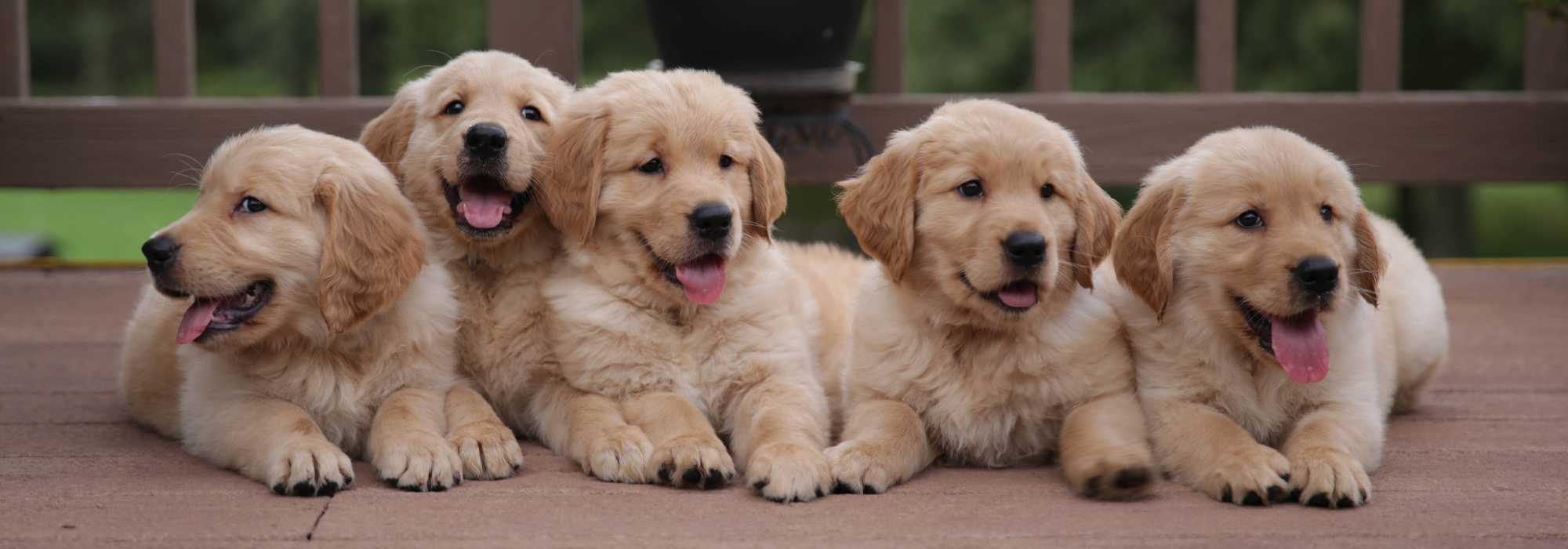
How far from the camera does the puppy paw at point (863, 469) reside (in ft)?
8.90

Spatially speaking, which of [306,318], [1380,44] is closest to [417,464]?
[306,318]

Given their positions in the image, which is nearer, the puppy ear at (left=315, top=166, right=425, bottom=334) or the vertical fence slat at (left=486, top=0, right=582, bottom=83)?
the puppy ear at (left=315, top=166, right=425, bottom=334)

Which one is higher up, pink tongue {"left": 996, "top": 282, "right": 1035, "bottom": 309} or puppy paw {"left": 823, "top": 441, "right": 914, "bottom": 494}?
pink tongue {"left": 996, "top": 282, "right": 1035, "bottom": 309}

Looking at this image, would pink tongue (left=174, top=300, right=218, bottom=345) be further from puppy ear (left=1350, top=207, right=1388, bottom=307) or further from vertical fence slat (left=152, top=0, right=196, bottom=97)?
puppy ear (left=1350, top=207, right=1388, bottom=307)

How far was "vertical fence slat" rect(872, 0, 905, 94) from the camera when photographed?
514cm

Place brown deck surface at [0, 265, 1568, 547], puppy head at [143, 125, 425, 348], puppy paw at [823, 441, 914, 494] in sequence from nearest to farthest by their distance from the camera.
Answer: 1. brown deck surface at [0, 265, 1568, 547]
2. puppy paw at [823, 441, 914, 494]
3. puppy head at [143, 125, 425, 348]

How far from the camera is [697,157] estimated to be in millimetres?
3193

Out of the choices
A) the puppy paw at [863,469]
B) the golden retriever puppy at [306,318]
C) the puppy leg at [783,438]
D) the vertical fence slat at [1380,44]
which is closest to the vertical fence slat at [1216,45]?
the vertical fence slat at [1380,44]

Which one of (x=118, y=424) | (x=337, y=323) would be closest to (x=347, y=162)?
(x=337, y=323)

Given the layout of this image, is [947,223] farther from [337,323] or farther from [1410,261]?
[1410,261]

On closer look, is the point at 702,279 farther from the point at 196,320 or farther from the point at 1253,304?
the point at 1253,304

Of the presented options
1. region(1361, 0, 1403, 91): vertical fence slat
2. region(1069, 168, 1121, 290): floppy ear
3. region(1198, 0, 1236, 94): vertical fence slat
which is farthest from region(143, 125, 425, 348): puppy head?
region(1361, 0, 1403, 91): vertical fence slat

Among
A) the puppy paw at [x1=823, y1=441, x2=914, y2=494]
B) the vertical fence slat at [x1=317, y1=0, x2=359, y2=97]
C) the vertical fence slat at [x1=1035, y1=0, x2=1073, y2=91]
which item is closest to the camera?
the puppy paw at [x1=823, y1=441, x2=914, y2=494]

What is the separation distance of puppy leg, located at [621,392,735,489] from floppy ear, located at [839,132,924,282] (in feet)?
1.97
